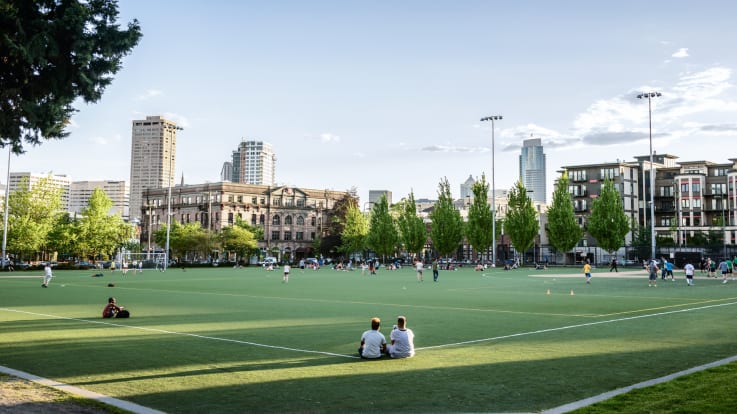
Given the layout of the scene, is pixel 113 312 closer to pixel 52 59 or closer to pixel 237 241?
pixel 52 59

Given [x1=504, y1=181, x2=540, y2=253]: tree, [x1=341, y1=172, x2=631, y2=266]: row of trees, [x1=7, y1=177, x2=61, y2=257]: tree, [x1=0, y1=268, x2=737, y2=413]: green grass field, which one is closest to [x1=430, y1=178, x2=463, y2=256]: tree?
[x1=341, y1=172, x2=631, y2=266]: row of trees

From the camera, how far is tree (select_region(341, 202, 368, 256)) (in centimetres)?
12394

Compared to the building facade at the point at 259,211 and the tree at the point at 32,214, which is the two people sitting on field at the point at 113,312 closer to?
the tree at the point at 32,214

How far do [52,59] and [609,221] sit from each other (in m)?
88.5

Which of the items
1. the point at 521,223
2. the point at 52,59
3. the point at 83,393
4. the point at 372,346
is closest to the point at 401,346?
the point at 372,346

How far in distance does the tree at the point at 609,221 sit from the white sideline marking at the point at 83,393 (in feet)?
298

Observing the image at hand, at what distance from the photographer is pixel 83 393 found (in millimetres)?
10047

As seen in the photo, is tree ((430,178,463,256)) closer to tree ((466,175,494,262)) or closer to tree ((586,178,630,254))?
tree ((466,175,494,262))

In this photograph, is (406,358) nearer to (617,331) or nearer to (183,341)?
(183,341)

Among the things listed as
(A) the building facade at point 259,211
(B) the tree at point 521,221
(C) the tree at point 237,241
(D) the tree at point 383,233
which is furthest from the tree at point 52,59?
(A) the building facade at point 259,211

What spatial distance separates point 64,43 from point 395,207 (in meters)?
119

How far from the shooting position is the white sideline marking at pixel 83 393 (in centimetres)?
905

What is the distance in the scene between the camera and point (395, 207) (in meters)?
133

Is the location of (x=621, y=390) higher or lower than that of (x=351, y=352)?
higher
